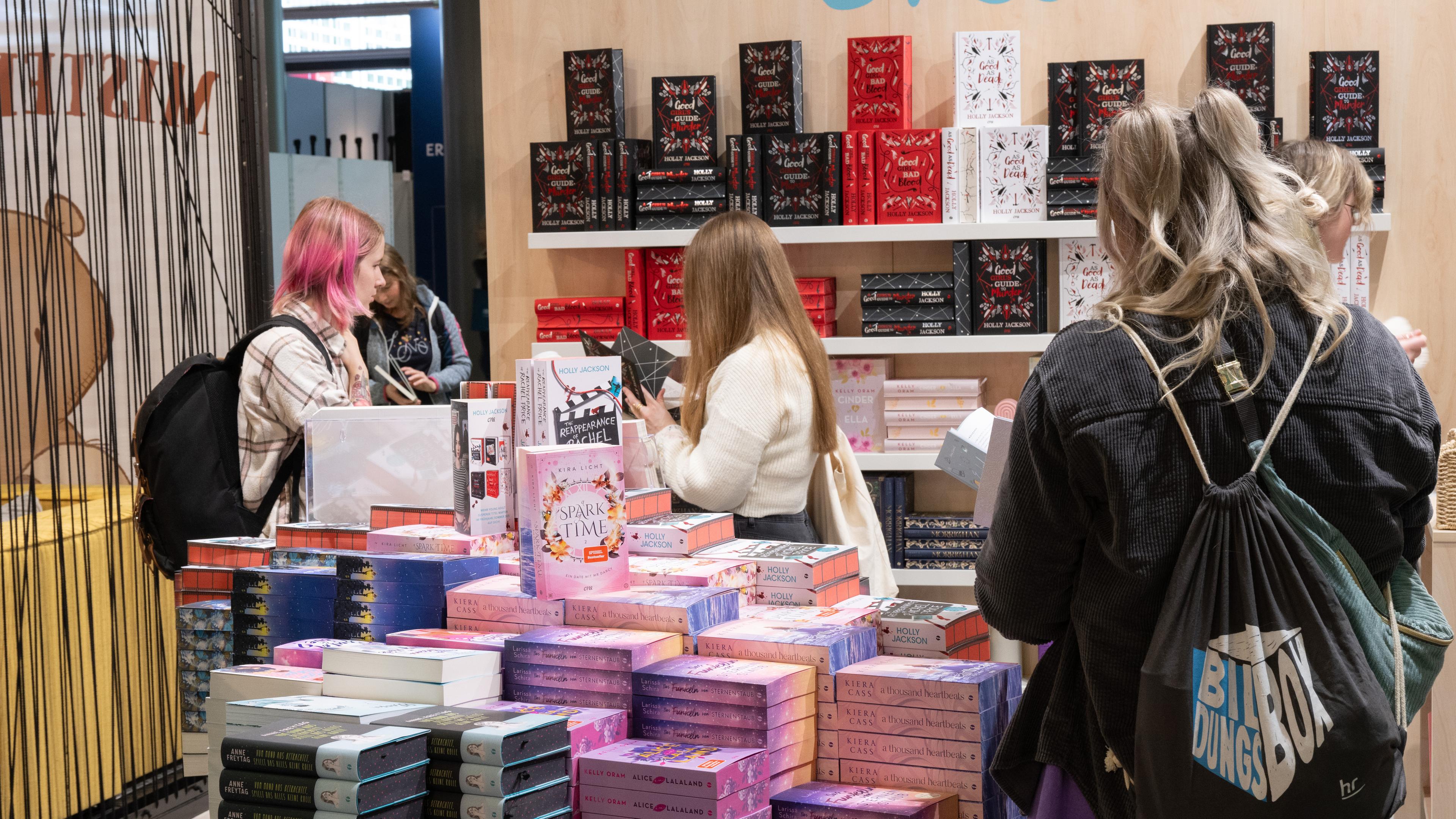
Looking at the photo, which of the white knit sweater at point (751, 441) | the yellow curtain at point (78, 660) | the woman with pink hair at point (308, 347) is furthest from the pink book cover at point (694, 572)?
the yellow curtain at point (78, 660)

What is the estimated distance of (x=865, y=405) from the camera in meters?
4.49

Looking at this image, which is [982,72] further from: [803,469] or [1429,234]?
[803,469]

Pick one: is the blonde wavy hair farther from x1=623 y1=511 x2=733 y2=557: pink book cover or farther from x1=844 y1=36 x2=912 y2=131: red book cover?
x1=844 y1=36 x2=912 y2=131: red book cover

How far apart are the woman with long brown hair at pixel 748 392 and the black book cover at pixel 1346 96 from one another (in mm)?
2367

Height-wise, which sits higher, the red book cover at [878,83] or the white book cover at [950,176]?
the red book cover at [878,83]

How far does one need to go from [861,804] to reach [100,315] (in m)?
3.56

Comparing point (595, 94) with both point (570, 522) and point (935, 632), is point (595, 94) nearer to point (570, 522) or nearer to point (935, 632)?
point (570, 522)

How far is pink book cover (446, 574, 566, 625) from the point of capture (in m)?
1.84

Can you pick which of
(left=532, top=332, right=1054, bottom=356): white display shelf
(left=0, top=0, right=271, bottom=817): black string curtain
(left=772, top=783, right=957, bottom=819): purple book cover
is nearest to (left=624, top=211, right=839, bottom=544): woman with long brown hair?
(left=772, top=783, right=957, bottom=819): purple book cover

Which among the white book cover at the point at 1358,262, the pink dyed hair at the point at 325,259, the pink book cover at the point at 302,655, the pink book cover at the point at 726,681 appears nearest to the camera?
the pink book cover at the point at 726,681

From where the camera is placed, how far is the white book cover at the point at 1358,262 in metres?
4.13

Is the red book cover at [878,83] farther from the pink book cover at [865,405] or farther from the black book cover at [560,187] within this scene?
the black book cover at [560,187]

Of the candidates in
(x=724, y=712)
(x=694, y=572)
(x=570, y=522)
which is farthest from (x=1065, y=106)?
(x=724, y=712)

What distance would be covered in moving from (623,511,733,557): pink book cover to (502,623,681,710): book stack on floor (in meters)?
0.35
